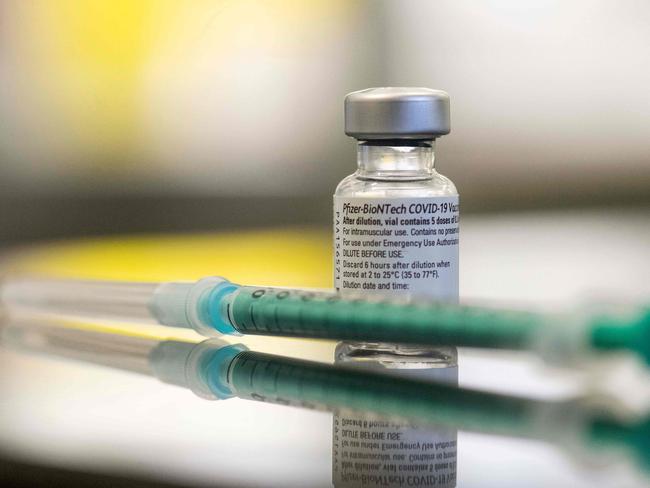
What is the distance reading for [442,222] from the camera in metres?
0.71

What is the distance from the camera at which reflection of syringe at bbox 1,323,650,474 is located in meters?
0.52

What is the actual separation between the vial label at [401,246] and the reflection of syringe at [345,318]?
41 millimetres

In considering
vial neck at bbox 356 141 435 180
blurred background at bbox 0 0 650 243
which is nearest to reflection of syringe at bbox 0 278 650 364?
vial neck at bbox 356 141 435 180

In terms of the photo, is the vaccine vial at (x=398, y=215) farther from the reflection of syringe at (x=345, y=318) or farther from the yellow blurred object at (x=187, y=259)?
the yellow blurred object at (x=187, y=259)

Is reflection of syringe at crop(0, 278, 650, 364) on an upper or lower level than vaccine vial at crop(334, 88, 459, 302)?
lower

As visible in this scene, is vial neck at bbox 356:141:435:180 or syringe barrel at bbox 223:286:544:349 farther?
vial neck at bbox 356:141:435:180

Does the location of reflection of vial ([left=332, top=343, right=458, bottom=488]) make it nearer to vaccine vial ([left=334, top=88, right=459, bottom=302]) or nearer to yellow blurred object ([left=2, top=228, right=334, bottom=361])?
vaccine vial ([left=334, top=88, right=459, bottom=302])

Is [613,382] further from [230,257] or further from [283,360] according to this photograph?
[230,257]

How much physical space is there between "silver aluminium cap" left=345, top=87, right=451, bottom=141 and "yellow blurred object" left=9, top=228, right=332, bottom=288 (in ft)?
1.30

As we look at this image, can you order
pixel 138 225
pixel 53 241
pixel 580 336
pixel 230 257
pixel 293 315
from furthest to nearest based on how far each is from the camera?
pixel 138 225 → pixel 53 241 → pixel 230 257 → pixel 293 315 → pixel 580 336

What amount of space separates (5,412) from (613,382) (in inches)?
15.4

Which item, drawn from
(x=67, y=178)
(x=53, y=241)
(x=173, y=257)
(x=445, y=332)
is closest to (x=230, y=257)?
(x=173, y=257)

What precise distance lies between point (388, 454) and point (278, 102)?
168 centimetres

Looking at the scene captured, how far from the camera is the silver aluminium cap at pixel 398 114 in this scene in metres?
0.70
